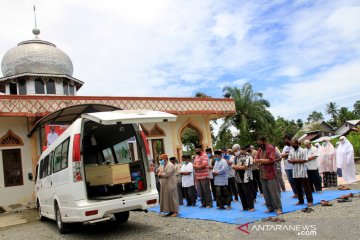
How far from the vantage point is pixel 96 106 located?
34.8 ft

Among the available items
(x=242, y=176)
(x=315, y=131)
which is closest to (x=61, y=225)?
(x=242, y=176)

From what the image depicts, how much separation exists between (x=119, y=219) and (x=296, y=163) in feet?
14.1

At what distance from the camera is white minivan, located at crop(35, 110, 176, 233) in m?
6.50

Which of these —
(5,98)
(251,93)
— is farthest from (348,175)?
(251,93)

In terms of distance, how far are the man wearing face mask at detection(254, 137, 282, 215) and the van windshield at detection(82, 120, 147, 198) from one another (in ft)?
8.11

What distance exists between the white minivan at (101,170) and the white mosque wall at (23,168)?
6.32 meters

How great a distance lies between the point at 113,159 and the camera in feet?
25.9

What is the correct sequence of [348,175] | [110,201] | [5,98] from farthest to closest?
1. [5,98]
2. [348,175]
3. [110,201]

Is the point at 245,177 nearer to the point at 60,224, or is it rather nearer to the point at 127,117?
the point at 127,117

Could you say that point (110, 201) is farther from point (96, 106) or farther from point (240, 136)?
point (240, 136)

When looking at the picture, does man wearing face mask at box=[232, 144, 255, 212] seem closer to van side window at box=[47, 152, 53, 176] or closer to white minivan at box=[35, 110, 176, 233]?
Result: white minivan at box=[35, 110, 176, 233]

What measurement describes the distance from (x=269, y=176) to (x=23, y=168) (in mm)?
10433

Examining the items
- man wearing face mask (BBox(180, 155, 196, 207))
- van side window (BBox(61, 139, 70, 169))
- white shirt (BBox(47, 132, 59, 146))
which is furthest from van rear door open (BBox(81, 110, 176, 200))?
white shirt (BBox(47, 132, 59, 146))

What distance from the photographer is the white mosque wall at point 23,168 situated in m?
13.9
